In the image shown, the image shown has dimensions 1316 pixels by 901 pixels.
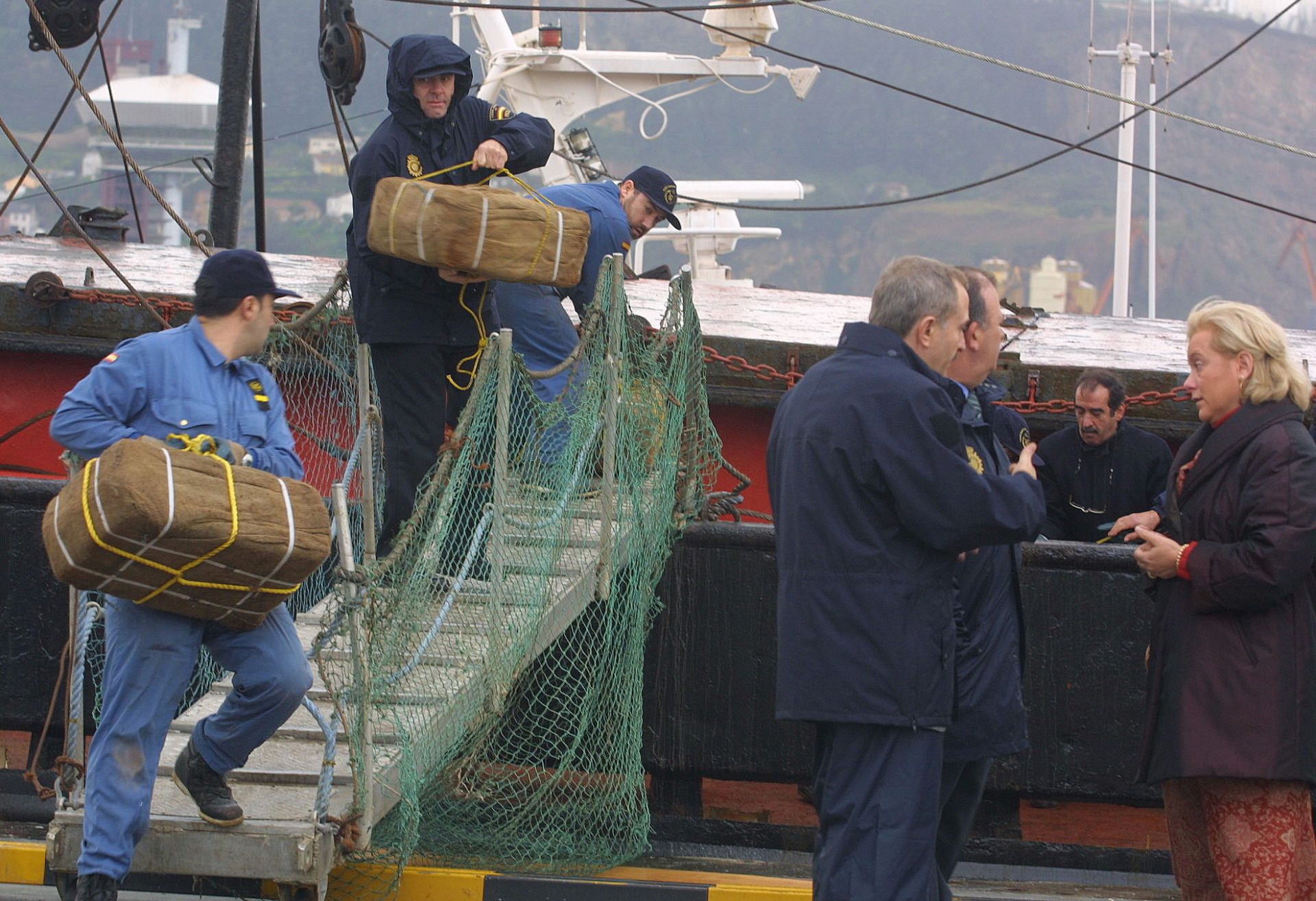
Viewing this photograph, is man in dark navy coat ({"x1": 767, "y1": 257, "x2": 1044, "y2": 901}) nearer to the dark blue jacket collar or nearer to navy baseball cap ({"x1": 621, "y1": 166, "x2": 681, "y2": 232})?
the dark blue jacket collar

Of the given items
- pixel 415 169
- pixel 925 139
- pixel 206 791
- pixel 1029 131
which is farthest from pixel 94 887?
pixel 925 139

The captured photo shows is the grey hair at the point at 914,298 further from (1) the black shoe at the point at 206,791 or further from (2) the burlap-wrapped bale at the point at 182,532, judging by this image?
(1) the black shoe at the point at 206,791

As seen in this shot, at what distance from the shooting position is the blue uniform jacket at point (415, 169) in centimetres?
535

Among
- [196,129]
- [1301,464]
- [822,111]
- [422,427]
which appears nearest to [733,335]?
[422,427]

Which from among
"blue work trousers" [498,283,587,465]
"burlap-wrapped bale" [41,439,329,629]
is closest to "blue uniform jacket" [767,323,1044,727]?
"burlap-wrapped bale" [41,439,329,629]

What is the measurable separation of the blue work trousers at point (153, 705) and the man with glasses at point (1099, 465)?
3.71 metres

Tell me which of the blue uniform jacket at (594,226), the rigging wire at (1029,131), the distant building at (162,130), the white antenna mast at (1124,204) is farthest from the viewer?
the distant building at (162,130)

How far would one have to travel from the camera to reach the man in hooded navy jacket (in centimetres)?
537

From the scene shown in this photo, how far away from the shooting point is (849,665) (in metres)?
3.50

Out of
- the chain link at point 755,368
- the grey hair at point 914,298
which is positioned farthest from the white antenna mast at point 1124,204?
the grey hair at point 914,298

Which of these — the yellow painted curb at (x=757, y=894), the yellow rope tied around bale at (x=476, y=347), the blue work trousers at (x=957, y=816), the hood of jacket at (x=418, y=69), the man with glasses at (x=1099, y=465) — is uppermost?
the hood of jacket at (x=418, y=69)

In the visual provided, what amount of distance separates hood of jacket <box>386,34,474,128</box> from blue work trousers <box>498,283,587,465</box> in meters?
0.99

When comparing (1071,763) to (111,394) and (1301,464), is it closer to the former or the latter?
(1301,464)

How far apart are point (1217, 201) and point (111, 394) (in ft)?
368
